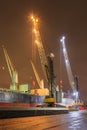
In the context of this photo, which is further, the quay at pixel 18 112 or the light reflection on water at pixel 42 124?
the quay at pixel 18 112

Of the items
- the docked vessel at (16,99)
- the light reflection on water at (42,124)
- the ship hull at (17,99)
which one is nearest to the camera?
the light reflection on water at (42,124)

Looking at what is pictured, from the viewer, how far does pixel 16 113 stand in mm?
40594

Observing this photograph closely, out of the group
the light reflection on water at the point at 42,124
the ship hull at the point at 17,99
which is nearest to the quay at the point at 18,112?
the light reflection on water at the point at 42,124

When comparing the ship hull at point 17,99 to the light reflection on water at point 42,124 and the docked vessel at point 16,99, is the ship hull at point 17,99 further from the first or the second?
the light reflection on water at point 42,124

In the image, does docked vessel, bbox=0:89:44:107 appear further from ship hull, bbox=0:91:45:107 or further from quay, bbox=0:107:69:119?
quay, bbox=0:107:69:119

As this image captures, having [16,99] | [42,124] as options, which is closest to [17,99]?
[16,99]

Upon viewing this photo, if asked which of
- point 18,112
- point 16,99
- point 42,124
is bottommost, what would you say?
point 42,124

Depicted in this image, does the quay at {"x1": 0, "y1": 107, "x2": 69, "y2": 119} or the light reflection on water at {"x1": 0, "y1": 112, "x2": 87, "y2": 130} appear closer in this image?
the light reflection on water at {"x1": 0, "y1": 112, "x2": 87, "y2": 130}

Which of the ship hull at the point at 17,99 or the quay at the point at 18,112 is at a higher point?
the ship hull at the point at 17,99

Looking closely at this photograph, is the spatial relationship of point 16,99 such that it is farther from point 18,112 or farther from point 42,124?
point 42,124

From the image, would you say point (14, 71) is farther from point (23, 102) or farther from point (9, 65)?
point (23, 102)

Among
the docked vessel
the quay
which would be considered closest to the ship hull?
the docked vessel

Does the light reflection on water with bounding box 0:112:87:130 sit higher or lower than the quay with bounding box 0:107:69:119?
lower

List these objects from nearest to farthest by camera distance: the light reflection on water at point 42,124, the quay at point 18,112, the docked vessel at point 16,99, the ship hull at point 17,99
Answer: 1. the light reflection on water at point 42,124
2. the quay at point 18,112
3. the docked vessel at point 16,99
4. the ship hull at point 17,99
